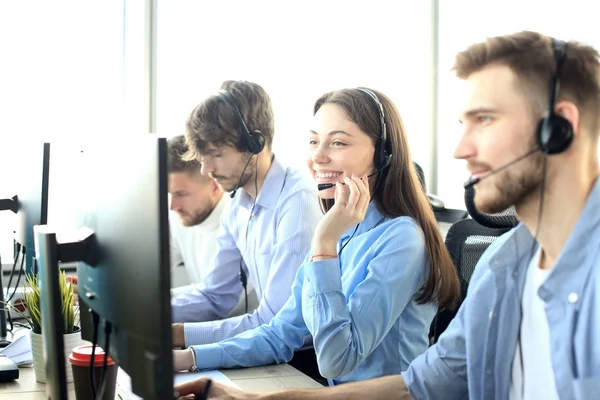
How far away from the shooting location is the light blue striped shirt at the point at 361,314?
1530 millimetres

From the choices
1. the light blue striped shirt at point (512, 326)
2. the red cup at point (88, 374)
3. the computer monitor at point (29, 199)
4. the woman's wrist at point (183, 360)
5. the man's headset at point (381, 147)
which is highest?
the man's headset at point (381, 147)

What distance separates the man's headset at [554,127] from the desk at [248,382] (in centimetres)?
68

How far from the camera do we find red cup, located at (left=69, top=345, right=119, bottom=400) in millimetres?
1245

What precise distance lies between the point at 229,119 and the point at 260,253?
427 millimetres

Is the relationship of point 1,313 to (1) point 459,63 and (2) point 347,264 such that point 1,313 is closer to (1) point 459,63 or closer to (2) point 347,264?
(2) point 347,264

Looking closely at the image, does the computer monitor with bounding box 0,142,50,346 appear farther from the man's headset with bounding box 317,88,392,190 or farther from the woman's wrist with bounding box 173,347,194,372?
the man's headset with bounding box 317,88,392,190

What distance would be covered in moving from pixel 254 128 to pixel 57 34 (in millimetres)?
1310

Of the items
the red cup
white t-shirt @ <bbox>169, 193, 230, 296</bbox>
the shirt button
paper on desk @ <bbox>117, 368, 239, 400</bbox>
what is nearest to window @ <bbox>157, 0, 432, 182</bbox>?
white t-shirt @ <bbox>169, 193, 230, 296</bbox>

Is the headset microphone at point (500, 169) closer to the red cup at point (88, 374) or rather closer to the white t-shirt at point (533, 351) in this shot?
the white t-shirt at point (533, 351)

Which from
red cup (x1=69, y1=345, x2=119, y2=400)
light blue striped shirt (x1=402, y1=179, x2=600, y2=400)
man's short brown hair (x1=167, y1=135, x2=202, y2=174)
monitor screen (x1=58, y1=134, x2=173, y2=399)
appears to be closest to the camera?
monitor screen (x1=58, y1=134, x2=173, y2=399)

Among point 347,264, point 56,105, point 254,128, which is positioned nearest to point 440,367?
point 347,264

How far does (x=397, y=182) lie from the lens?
5.64 feet

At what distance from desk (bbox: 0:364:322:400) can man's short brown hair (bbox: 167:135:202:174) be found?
119cm

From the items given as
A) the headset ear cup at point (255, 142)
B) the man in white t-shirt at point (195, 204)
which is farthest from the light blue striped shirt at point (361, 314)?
the man in white t-shirt at point (195, 204)
